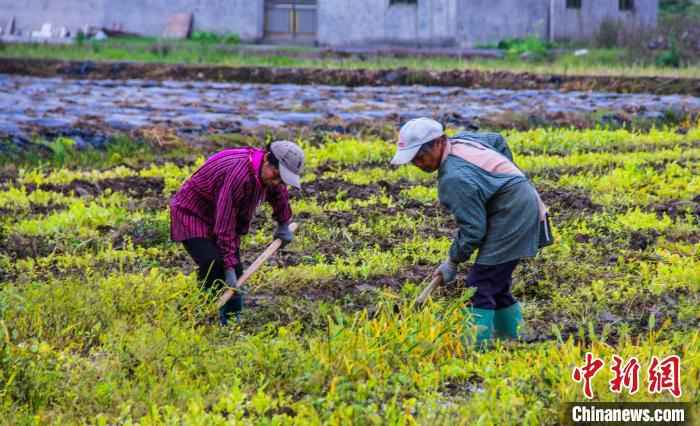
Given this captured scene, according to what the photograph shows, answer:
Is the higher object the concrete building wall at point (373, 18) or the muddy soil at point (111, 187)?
the concrete building wall at point (373, 18)

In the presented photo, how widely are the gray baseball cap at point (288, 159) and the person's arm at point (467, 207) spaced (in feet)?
2.40

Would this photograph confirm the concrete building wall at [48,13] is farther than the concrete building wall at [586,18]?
Yes

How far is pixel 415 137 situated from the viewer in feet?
16.8

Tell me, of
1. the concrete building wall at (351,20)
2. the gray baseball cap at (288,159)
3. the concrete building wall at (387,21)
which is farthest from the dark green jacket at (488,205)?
the concrete building wall at (351,20)

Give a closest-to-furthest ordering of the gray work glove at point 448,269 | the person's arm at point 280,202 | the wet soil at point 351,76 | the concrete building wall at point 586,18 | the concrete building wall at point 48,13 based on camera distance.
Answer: the gray work glove at point 448,269 < the person's arm at point 280,202 < the wet soil at point 351,76 < the concrete building wall at point 586,18 < the concrete building wall at point 48,13

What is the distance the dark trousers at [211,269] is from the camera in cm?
562

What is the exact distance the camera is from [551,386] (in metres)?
4.38

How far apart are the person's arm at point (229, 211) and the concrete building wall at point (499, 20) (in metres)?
18.3

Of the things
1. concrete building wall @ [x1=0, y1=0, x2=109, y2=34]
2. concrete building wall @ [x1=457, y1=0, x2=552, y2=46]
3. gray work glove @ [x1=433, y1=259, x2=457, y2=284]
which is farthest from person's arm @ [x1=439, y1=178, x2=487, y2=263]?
concrete building wall @ [x1=0, y1=0, x2=109, y2=34]

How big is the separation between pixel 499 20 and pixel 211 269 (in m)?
18.9

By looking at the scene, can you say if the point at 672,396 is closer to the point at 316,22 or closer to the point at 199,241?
the point at 199,241

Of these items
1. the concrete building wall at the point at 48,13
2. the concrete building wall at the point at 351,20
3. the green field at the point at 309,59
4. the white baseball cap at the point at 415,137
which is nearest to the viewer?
the white baseball cap at the point at 415,137

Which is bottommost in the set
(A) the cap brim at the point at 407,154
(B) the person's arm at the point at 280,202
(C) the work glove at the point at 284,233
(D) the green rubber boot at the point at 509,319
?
(D) the green rubber boot at the point at 509,319

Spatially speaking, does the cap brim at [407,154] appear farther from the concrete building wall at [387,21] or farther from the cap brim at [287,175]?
the concrete building wall at [387,21]
